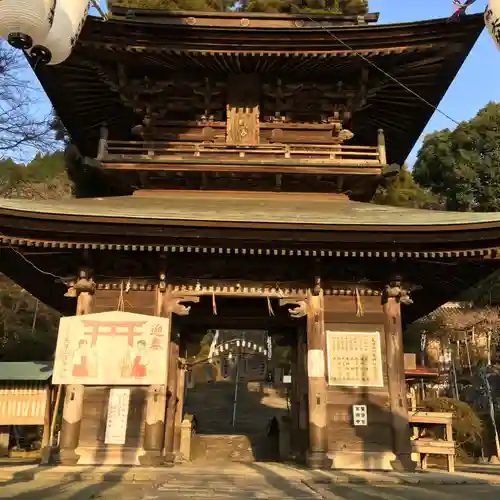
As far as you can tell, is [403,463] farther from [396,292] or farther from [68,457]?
[68,457]

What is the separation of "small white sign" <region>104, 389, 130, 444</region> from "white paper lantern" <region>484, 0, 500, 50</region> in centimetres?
854

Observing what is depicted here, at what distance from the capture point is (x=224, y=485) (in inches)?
292

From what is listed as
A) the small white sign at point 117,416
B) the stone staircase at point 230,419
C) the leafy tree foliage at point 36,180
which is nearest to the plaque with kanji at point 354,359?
the small white sign at point 117,416

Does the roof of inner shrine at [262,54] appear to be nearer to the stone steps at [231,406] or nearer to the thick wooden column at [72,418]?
the thick wooden column at [72,418]

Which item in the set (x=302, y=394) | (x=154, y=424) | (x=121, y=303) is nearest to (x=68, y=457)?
(x=154, y=424)

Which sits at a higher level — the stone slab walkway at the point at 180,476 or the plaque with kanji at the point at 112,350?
the plaque with kanji at the point at 112,350

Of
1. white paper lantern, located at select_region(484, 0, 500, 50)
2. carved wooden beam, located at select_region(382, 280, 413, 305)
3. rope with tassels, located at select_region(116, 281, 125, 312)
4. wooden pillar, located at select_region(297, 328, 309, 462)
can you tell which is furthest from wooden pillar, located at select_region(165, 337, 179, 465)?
white paper lantern, located at select_region(484, 0, 500, 50)

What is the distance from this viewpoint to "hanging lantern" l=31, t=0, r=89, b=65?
6922 mm

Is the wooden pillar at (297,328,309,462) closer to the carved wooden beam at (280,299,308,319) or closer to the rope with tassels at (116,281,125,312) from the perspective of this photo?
the carved wooden beam at (280,299,308,319)

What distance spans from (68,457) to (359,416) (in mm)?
5493

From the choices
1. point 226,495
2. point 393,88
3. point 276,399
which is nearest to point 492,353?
point 276,399

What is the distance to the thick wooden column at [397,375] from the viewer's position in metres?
9.52

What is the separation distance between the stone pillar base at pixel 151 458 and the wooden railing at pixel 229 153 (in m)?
6.27

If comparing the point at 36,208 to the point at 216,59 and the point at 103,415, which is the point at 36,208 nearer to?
the point at 103,415
